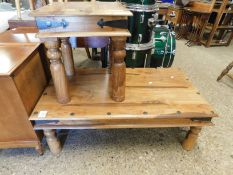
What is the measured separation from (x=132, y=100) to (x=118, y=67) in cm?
21

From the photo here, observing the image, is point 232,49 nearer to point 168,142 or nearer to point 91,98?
point 168,142

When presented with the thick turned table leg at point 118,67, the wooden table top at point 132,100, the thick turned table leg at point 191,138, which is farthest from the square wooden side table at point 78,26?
the thick turned table leg at point 191,138

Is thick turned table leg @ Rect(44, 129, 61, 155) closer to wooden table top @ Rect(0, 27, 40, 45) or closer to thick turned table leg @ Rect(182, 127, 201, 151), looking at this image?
wooden table top @ Rect(0, 27, 40, 45)

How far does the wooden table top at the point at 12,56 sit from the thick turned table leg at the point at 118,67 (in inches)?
17.0

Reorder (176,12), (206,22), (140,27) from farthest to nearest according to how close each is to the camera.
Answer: (176,12) < (206,22) < (140,27)

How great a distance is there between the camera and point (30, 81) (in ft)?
2.84

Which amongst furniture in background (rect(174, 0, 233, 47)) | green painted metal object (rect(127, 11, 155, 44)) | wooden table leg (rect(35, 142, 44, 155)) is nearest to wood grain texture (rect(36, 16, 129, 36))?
wooden table leg (rect(35, 142, 44, 155))

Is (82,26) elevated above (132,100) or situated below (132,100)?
above

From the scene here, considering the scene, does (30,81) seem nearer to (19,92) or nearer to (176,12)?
(19,92)

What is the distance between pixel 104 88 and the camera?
104 centimetres

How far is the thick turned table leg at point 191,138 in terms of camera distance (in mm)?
940

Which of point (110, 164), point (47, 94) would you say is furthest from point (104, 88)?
point (110, 164)

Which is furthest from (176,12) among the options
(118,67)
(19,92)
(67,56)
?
(19,92)

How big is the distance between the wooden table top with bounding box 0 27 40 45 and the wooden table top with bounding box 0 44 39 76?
52 millimetres
